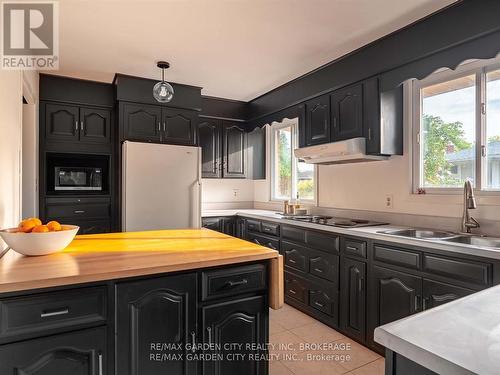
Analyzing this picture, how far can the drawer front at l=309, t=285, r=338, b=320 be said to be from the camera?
2.67 metres

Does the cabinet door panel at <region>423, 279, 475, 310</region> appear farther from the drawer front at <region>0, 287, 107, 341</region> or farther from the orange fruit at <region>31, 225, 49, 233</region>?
the orange fruit at <region>31, 225, 49, 233</region>

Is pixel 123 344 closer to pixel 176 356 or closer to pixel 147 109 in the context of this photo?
pixel 176 356

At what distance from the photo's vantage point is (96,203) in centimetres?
362

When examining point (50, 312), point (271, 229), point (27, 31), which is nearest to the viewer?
point (50, 312)

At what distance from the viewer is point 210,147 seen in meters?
4.37

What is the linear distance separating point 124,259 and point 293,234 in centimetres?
199

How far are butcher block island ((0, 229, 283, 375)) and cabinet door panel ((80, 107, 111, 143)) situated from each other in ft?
7.42

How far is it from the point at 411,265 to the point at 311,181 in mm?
1994

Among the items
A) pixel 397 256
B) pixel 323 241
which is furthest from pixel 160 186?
pixel 397 256

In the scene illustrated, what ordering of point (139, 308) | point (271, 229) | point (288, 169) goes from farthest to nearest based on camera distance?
point (288, 169)
point (271, 229)
point (139, 308)

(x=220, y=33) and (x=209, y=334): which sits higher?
(x=220, y=33)

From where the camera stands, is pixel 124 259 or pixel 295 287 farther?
pixel 295 287

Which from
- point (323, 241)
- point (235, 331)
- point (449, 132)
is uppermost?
point (449, 132)

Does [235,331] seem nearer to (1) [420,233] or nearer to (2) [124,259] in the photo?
(2) [124,259]
